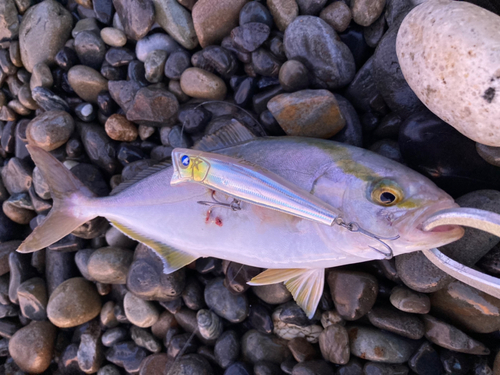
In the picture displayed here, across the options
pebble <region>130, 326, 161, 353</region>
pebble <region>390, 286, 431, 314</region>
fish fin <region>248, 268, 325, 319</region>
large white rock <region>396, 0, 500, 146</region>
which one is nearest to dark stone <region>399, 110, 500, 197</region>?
large white rock <region>396, 0, 500, 146</region>

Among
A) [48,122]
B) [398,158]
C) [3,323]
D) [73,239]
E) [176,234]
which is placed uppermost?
[398,158]

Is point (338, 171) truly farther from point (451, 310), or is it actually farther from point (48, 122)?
point (48, 122)

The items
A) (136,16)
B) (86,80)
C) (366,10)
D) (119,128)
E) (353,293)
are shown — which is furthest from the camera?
(86,80)

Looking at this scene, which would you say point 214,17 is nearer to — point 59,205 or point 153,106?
point 153,106

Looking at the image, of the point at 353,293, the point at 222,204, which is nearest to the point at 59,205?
the point at 222,204

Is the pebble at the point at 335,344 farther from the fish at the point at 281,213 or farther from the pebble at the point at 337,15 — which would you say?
the pebble at the point at 337,15

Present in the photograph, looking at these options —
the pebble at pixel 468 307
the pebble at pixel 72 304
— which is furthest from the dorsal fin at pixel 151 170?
the pebble at pixel 468 307

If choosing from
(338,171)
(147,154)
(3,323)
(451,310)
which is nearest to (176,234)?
(147,154)
